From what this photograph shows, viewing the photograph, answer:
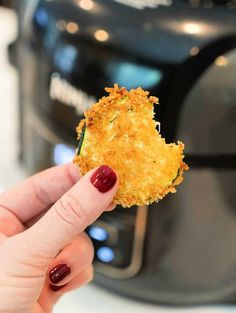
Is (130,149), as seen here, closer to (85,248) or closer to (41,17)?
(85,248)

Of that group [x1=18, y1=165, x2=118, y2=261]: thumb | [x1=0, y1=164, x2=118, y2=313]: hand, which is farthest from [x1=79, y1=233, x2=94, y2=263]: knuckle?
[x1=18, y1=165, x2=118, y2=261]: thumb

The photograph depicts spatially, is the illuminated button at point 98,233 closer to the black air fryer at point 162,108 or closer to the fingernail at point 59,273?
the black air fryer at point 162,108

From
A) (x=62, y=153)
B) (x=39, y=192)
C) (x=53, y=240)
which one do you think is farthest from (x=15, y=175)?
(x=53, y=240)

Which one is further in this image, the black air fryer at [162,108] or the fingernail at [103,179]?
the black air fryer at [162,108]

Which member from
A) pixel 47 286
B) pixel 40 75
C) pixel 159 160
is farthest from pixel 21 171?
pixel 159 160

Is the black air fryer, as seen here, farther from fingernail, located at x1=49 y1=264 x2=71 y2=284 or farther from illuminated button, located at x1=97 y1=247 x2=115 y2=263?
fingernail, located at x1=49 y1=264 x2=71 y2=284

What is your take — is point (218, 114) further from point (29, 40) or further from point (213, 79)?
point (29, 40)

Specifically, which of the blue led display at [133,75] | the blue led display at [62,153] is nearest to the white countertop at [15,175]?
the blue led display at [62,153]
